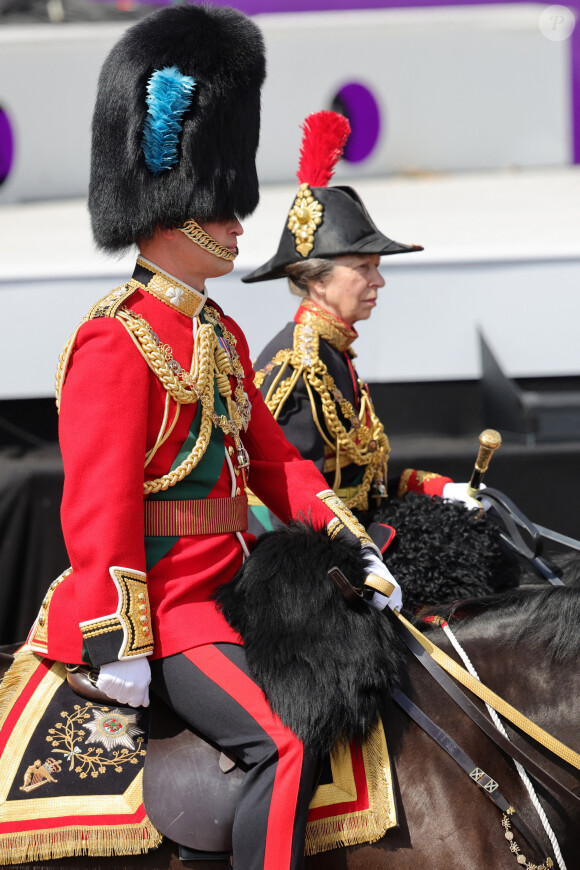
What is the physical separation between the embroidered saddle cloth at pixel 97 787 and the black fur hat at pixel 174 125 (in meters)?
0.90

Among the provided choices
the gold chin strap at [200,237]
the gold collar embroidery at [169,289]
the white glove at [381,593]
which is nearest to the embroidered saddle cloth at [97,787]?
the white glove at [381,593]

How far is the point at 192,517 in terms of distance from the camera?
175 cm

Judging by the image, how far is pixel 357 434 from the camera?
2.82 m

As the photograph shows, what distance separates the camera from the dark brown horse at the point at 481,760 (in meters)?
1.67

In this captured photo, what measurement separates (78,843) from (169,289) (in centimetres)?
99

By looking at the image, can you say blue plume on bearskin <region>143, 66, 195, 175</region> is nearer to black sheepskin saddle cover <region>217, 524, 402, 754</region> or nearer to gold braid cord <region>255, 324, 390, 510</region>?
black sheepskin saddle cover <region>217, 524, 402, 754</region>

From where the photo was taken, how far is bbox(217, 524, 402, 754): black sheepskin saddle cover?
1617mm

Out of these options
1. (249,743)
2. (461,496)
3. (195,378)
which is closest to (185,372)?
(195,378)

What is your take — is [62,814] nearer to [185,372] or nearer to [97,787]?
[97,787]

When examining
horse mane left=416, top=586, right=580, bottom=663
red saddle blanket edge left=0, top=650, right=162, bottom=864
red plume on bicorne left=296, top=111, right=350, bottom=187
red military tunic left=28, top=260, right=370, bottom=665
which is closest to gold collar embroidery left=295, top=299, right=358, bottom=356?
red plume on bicorne left=296, top=111, right=350, bottom=187

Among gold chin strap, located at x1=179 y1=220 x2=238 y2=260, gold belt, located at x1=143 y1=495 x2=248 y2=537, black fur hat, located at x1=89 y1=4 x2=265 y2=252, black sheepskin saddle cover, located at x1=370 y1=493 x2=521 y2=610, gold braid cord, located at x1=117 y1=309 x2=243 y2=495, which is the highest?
black fur hat, located at x1=89 y1=4 x2=265 y2=252

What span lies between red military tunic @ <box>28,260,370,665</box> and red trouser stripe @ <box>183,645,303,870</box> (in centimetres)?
5

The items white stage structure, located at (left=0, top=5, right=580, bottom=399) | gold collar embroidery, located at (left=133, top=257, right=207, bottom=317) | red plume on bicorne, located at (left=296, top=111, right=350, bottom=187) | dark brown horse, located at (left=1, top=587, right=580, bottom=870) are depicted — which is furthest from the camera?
white stage structure, located at (left=0, top=5, right=580, bottom=399)

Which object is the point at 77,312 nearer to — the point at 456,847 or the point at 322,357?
the point at 322,357
